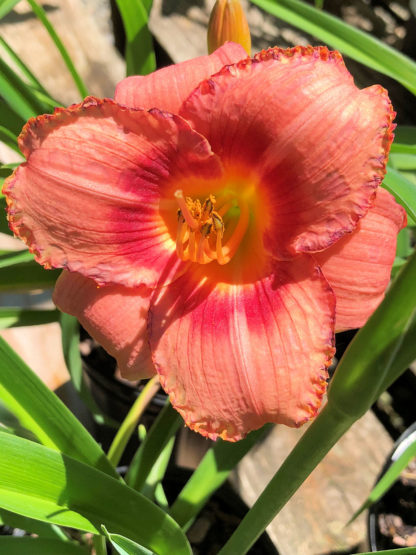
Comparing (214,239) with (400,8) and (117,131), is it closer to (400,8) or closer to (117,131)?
(117,131)

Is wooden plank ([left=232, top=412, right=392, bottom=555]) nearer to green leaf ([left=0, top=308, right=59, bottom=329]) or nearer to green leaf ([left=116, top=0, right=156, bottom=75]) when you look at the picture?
green leaf ([left=0, top=308, right=59, bottom=329])

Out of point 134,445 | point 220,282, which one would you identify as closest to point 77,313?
point 220,282

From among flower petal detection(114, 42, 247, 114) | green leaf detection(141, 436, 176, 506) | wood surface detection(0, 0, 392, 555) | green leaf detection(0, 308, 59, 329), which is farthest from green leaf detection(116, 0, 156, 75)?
wood surface detection(0, 0, 392, 555)

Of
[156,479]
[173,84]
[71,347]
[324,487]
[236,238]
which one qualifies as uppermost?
[173,84]

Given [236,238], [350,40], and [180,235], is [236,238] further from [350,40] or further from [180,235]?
[350,40]

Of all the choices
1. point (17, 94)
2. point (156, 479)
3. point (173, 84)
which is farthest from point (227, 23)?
point (156, 479)
